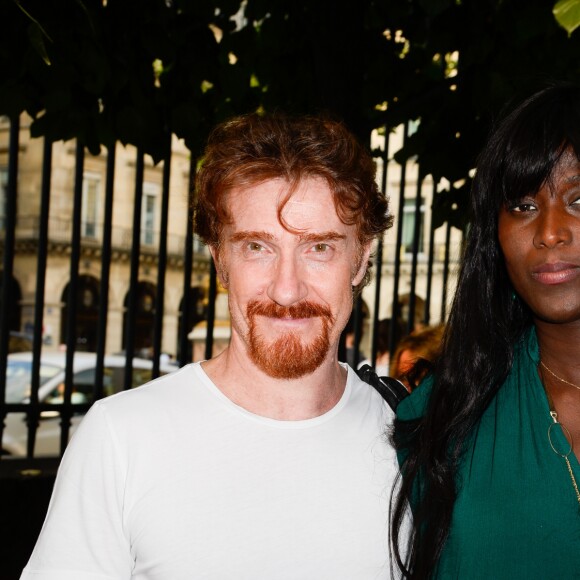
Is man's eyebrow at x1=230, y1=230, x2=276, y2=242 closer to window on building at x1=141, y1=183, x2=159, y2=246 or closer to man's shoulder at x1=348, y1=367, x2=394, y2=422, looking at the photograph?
man's shoulder at x1=348, y1=367, x2=394, y2=422

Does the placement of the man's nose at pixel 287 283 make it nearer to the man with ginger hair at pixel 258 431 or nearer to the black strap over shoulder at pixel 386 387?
the man with ginger hair at pixel 258 431

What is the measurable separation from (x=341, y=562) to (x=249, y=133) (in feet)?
3.24

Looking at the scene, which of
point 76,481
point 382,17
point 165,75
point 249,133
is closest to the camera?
point 76,481

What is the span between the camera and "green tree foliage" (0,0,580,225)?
2.88 m

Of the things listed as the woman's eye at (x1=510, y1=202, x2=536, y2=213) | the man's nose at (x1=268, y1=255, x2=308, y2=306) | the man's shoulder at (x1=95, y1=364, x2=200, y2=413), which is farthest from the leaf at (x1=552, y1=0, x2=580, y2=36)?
the man's shoulder at (x1=95, y1=364, x2=200, y2=413)

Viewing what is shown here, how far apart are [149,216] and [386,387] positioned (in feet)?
68.3

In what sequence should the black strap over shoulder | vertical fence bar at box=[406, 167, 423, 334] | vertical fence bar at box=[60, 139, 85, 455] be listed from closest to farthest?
the black strap over shoulder → vertical fence bar at box=[60, 139, 85, 455] → vertical fence bar at box=[406, 167, 423, 334]

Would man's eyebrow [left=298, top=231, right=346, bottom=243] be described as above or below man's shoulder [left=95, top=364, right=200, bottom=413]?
above

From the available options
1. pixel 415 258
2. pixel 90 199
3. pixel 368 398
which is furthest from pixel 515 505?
pixel 90 199

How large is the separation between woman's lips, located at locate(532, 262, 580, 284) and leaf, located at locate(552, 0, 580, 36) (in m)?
0.50

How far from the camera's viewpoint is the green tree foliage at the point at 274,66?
2.88 metres

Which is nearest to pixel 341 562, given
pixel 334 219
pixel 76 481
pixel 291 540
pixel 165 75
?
pixel 291 540

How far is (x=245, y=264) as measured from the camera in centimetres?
175

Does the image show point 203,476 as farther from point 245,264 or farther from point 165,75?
point 165,75
